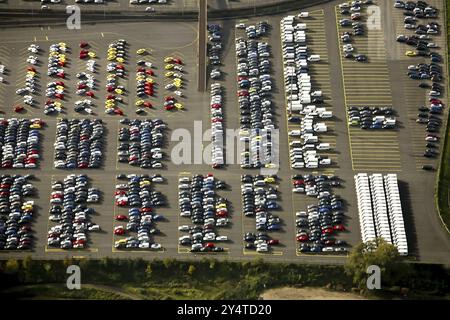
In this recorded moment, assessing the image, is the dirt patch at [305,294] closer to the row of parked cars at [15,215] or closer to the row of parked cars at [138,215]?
the row of parked cars at [138,215]

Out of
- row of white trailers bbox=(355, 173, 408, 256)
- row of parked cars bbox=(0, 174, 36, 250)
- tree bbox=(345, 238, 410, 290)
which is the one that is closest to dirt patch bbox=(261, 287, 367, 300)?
tree bbox=(345, 238, 410, 290)

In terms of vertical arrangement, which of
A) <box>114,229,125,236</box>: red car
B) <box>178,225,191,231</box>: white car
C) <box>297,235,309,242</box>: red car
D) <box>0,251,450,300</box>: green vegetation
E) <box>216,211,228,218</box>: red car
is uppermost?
<box>216,211,228,218</box>: red car

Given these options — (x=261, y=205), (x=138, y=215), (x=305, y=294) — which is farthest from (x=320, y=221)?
(x=138, y=215)

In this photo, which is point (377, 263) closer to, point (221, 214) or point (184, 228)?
point (221, 214)

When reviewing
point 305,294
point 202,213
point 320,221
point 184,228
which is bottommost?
point 305,294

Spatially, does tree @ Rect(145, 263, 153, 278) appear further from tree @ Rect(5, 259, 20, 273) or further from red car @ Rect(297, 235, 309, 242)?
red car @ Rect(297, 235, 309, 242)

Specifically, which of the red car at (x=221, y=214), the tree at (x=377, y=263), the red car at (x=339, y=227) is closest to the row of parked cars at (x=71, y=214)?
the red car at (x=221, y=214)
